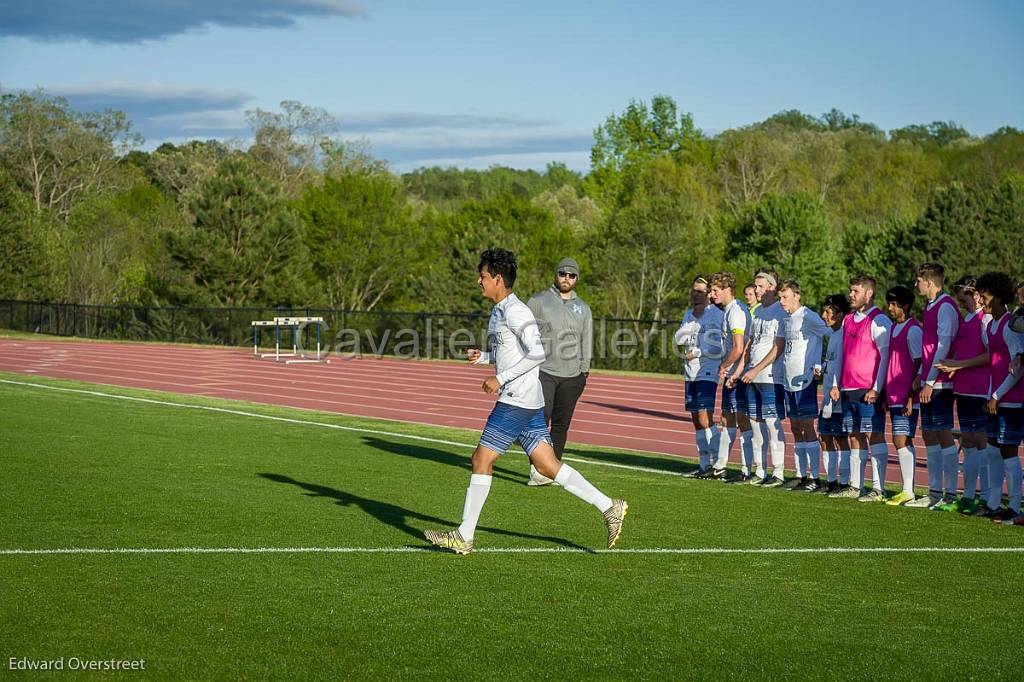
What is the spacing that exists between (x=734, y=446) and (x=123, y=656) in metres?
11.4

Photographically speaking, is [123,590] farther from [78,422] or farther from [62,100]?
[62,100]

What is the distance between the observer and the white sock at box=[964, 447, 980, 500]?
9867mm

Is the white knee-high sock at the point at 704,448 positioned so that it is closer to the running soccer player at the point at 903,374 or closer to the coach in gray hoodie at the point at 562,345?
the coach in gray hoodie at the point at 562,345

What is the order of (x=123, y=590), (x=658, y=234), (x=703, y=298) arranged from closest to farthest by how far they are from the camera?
1. (x=123, y=590)
2. (x=703, y=298)
3. (x=658, y=234)

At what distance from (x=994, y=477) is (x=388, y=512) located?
499 centimetres

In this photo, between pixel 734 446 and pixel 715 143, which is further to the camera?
pixel 715 143

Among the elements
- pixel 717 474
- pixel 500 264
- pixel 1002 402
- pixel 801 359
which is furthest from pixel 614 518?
Result: pixel 717 474

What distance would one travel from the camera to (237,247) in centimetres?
5169

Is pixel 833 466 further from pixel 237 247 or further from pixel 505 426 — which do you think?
Answer: pixel 237 247

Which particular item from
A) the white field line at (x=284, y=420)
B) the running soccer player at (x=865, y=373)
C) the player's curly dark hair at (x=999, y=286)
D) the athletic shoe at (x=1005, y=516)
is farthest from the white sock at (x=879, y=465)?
the white field line at (x=284, y=420)

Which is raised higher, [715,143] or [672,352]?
[715,143]

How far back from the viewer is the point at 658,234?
48.5m

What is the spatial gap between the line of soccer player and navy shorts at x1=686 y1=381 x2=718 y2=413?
0.01m

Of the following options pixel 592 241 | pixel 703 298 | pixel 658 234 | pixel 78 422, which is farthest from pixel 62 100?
pixel 703 298
